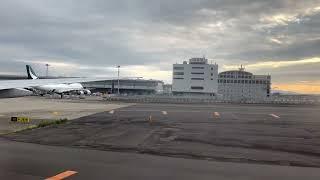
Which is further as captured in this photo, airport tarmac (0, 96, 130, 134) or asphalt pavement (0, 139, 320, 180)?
airport tarmac (0, 96, 130, 134)

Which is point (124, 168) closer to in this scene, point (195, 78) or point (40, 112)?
point (40, 112)

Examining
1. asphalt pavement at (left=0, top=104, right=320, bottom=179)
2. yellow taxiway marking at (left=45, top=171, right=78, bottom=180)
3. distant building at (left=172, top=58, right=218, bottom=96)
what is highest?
distant building at (left=172, top=58, right=218, bottom=96)

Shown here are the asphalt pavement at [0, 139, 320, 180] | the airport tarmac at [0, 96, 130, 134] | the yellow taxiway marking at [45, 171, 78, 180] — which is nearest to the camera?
the yellow taxiway marking at [45, 171, 78, 180]

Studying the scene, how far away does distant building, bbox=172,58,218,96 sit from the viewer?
186750 mm

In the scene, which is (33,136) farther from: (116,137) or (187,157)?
(187,157)

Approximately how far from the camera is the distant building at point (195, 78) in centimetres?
18675

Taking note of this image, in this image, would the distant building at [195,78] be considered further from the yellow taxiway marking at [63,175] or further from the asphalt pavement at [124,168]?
the yellow taxiway marking at [63,175]

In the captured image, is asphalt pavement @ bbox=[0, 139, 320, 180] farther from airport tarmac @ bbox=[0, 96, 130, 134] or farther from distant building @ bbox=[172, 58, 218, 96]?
distant building @ bbox=[172, 58, 218, 96]

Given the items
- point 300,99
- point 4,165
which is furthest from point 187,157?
point 300,99

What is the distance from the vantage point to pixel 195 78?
191125 mm

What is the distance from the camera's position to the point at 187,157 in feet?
52.6

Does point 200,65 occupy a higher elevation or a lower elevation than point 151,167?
higher

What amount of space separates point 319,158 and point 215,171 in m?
5.75

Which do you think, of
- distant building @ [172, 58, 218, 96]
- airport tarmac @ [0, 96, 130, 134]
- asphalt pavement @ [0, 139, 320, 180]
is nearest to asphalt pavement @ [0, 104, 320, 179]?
asphalt pavement @ [0, 139, 320, 180]
